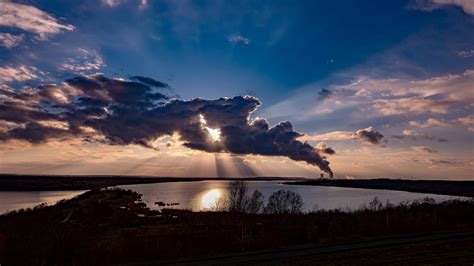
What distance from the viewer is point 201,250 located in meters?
28.7

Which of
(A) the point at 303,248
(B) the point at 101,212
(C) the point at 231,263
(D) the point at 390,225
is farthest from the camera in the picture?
(B) the point at 101,212

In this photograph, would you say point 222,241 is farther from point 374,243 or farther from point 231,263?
point 374,243

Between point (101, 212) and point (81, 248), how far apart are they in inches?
2107

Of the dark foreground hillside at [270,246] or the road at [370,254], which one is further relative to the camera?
the dark foreground hillside at [270,246]

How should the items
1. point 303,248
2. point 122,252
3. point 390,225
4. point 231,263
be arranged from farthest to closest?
point 390,225
point 303,248
point 122,252
point 231,263

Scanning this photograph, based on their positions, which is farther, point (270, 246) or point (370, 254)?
point (270, 246)

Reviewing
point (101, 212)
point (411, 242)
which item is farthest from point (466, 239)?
point (101, 212)

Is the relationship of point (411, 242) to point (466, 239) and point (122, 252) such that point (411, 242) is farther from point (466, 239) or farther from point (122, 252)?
point (122, 252)

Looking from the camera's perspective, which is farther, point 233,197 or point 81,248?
point 233,197

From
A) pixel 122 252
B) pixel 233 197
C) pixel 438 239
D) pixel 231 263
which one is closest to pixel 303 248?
pixel 231 263

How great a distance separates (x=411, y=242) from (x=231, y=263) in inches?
596

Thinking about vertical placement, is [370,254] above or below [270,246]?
above

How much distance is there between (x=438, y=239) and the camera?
101 ft

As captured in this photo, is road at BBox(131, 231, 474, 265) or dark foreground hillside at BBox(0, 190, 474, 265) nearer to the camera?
road at BBox(131, 231, 474, 265)
